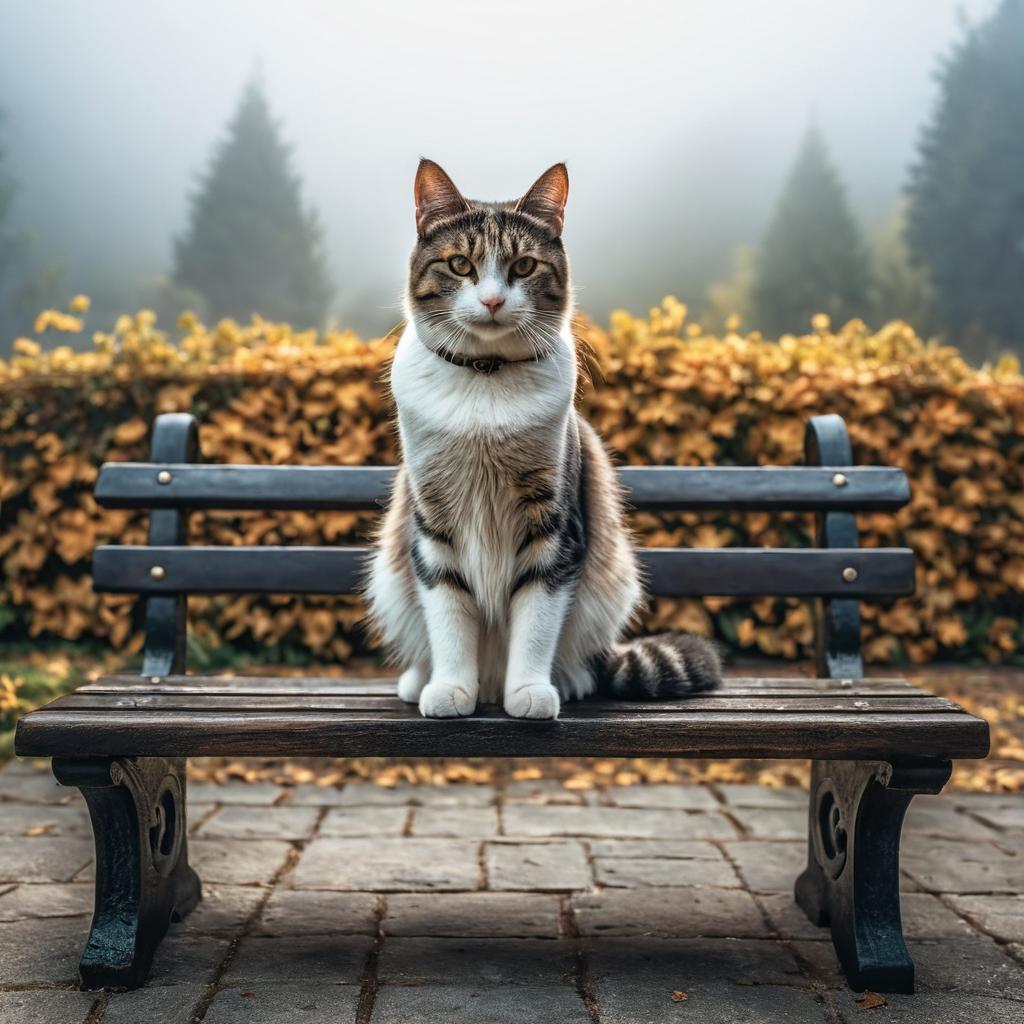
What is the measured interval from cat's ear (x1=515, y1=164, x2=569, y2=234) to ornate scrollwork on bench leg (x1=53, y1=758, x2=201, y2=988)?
4.57 ft

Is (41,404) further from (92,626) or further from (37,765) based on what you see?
(37,765)

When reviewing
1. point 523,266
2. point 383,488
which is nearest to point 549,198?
point 523,266

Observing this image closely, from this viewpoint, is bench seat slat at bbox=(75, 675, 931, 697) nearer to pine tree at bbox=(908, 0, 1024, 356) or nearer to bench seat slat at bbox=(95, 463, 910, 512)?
bench seat slat at bbox=(95, 463, 910, 512)

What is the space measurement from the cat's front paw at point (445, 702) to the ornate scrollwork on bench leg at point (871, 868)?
0.85 metres

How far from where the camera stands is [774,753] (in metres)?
2.04

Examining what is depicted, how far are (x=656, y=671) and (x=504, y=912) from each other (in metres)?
0.78

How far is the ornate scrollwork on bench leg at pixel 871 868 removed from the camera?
7.03 ft

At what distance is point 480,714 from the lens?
2.14 metres

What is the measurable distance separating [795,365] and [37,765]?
3786mm

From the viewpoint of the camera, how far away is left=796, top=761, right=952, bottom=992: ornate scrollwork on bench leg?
2143 millimetres

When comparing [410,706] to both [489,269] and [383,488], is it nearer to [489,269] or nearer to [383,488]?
[383,488]

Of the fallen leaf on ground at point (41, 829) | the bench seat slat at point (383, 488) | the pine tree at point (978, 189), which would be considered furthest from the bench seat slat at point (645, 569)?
the pine tree at point (978, 189)

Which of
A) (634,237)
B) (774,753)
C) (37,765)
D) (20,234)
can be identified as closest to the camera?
(774,753)

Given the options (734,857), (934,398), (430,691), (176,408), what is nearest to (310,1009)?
(430,691)
